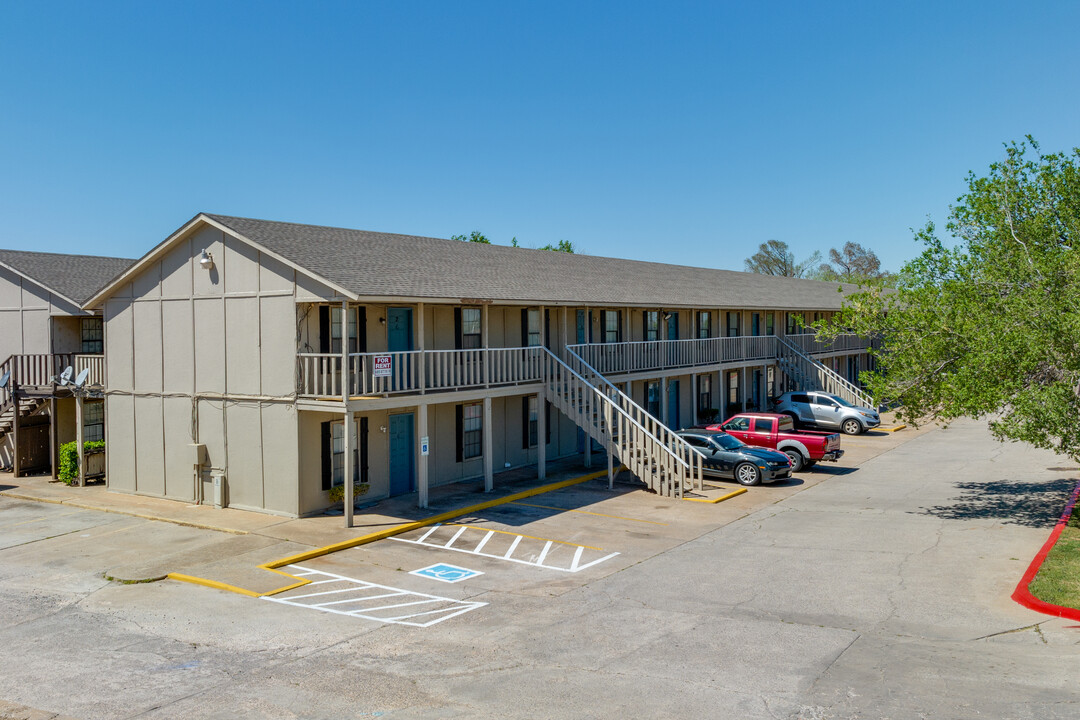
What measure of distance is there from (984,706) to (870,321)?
38.7 ft

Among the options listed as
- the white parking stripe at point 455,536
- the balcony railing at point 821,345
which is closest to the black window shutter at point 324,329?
the white parking stripe at point 455,536

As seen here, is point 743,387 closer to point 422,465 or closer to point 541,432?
point 541,432

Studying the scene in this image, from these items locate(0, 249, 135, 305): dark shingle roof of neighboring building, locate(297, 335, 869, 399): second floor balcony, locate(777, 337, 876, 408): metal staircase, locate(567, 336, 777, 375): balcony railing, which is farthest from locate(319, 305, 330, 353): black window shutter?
locate(777, 337, 876, 408): metal staircase

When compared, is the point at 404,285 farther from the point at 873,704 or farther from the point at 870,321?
the point at 873,704

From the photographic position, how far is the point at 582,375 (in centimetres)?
2545

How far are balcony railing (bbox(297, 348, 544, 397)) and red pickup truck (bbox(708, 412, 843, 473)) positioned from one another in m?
7.85

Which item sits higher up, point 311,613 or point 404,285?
point 404,285

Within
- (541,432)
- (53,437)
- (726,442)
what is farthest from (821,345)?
(53,437)

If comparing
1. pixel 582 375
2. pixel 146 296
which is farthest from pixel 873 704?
pixel 146 296

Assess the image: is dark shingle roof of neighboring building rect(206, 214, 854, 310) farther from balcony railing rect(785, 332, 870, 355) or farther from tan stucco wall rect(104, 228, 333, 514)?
balcony railing rect(785, 332, 870, 355)

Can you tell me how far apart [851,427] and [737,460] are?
1276cm

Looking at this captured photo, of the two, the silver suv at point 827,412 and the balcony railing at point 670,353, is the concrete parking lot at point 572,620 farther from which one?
the silver suv at point 827,412

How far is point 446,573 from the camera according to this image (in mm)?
15039

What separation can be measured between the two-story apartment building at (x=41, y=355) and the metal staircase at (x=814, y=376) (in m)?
28.8
